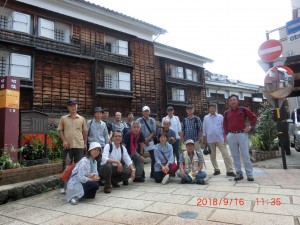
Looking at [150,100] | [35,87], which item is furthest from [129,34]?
[35,87]

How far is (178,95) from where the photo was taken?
75.6 feet

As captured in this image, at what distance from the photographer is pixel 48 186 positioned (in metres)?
5.89

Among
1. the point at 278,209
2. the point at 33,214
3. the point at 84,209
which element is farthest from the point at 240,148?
the point at 33,214

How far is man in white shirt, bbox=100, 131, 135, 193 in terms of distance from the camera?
5.21 metres

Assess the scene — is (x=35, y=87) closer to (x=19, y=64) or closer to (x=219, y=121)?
(x=19, y=64)

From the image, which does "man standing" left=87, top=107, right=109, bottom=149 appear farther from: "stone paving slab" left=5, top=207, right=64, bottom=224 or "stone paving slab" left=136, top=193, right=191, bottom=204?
"stone paving slab" left=5, top=207, right=64, bottom=224

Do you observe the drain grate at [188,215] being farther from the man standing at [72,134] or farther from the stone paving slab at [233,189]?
the man standing at [72,134]

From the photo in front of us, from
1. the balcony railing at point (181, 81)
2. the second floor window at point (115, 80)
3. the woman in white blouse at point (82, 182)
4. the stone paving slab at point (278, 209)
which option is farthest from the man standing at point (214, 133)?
the balcony railing at point (181, 81)

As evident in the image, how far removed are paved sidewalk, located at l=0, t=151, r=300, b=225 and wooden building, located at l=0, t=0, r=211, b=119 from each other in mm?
9354

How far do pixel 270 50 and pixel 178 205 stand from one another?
4.70m

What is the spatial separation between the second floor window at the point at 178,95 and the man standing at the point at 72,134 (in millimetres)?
17617

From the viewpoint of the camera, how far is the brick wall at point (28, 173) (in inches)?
224

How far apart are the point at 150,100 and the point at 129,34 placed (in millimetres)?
5181
